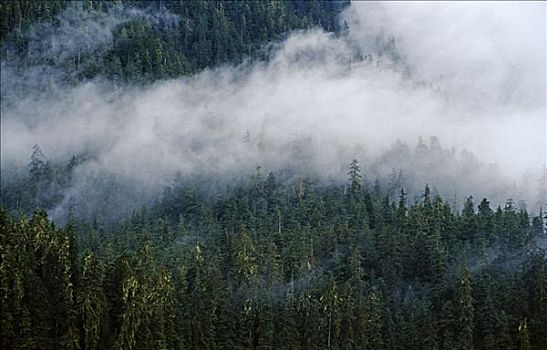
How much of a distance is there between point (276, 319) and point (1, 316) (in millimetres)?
43340

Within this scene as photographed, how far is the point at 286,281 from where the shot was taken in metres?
154

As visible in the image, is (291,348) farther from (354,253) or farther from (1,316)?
(1,316)

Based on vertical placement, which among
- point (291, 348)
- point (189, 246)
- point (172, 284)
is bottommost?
point (291, 348)

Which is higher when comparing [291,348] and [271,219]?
[271,219]

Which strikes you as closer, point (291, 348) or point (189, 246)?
point (291, 348)

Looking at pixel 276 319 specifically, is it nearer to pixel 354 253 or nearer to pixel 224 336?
pixel 224 336

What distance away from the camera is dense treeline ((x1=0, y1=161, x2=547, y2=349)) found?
115 m

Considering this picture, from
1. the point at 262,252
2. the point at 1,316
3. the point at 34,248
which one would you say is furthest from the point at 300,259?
the point at 1,316

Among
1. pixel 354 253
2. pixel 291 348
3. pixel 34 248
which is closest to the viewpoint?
pixel 34 248

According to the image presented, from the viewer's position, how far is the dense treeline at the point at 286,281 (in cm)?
11462

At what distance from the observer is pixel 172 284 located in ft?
432

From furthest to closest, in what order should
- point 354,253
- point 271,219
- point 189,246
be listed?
point 271,219 < point 189,246 < point 354,253

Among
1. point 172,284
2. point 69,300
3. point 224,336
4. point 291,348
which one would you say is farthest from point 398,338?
point 69,300

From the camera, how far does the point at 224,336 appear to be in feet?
421
